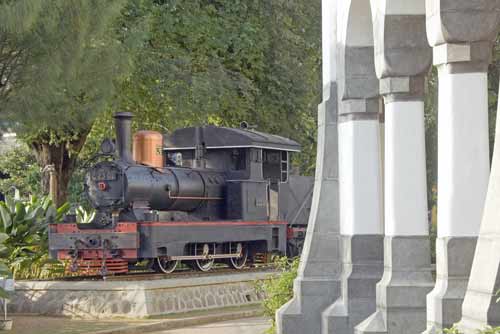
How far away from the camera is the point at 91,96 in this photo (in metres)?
20.8

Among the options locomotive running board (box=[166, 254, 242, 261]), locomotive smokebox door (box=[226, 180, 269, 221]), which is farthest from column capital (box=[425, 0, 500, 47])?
locomotive smokebox door (box=[226, 180, 269, 221])

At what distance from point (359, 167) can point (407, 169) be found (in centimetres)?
186

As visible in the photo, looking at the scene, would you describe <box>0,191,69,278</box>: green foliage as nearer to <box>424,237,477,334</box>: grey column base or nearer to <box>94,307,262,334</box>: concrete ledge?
<box>94,307,262,334</box>: concrete ledge

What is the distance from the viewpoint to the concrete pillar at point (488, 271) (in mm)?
7461

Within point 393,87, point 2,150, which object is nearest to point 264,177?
point 393,87

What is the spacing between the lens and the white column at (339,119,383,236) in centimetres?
1220

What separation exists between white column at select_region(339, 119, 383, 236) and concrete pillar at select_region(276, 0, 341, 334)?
3.64ft

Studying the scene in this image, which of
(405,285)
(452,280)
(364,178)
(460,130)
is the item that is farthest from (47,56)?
(452,280)

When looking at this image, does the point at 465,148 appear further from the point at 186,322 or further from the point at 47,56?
the point at 47,56

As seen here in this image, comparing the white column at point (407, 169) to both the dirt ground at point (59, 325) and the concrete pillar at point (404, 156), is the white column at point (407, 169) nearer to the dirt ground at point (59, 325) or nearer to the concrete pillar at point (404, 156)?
the concrete pillar at point (404, 156)

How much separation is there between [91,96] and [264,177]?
16.5ft

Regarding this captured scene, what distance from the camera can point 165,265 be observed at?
2106cm

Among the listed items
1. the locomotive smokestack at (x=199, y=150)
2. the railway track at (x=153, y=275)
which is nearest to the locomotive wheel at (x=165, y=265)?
the railway track at (x=153, y=275)

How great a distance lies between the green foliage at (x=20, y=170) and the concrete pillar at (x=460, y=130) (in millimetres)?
40531
